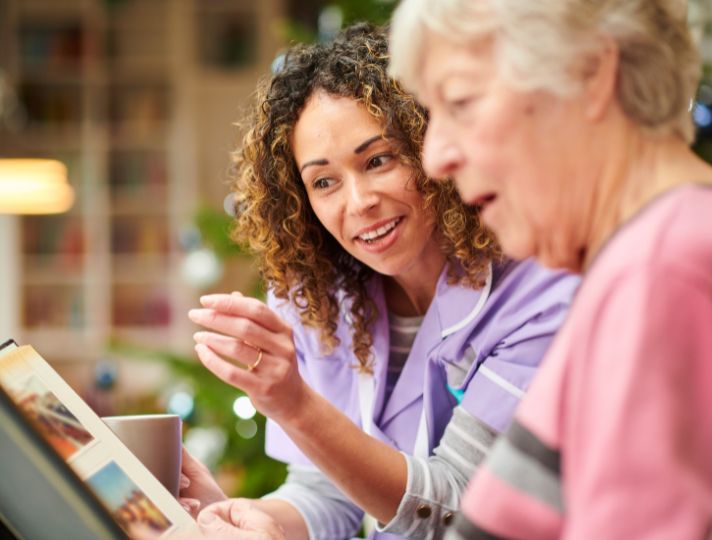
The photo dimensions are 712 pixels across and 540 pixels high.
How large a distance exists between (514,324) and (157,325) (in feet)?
15.6

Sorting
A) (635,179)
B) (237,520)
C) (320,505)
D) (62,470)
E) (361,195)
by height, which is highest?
(635,179)

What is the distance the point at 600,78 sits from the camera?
0.64 metres

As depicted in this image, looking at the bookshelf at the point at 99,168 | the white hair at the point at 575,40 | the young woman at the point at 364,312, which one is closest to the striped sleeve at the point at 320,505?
the young woman at the point at 364,312

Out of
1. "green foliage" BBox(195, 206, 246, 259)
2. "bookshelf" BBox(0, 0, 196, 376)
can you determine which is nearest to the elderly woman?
"green foliage" BBox(195, 206, 246, 259)

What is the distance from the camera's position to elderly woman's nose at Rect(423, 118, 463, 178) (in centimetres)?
69

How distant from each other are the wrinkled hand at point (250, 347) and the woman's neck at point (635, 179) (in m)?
0.38

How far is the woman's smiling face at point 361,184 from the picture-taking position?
1.20 metres

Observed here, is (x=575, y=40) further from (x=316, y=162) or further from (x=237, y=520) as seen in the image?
(x=237, y=520)

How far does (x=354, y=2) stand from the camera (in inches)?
85.4

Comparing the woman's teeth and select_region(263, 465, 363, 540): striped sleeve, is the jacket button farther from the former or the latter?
the woman's teeth

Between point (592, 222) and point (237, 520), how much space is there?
648 millimetres

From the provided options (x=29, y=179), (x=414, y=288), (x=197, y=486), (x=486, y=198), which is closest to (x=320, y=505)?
(x=197, y=486)

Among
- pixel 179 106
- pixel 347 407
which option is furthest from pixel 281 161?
pixel 179 106

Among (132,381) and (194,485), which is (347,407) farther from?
(132,381)
